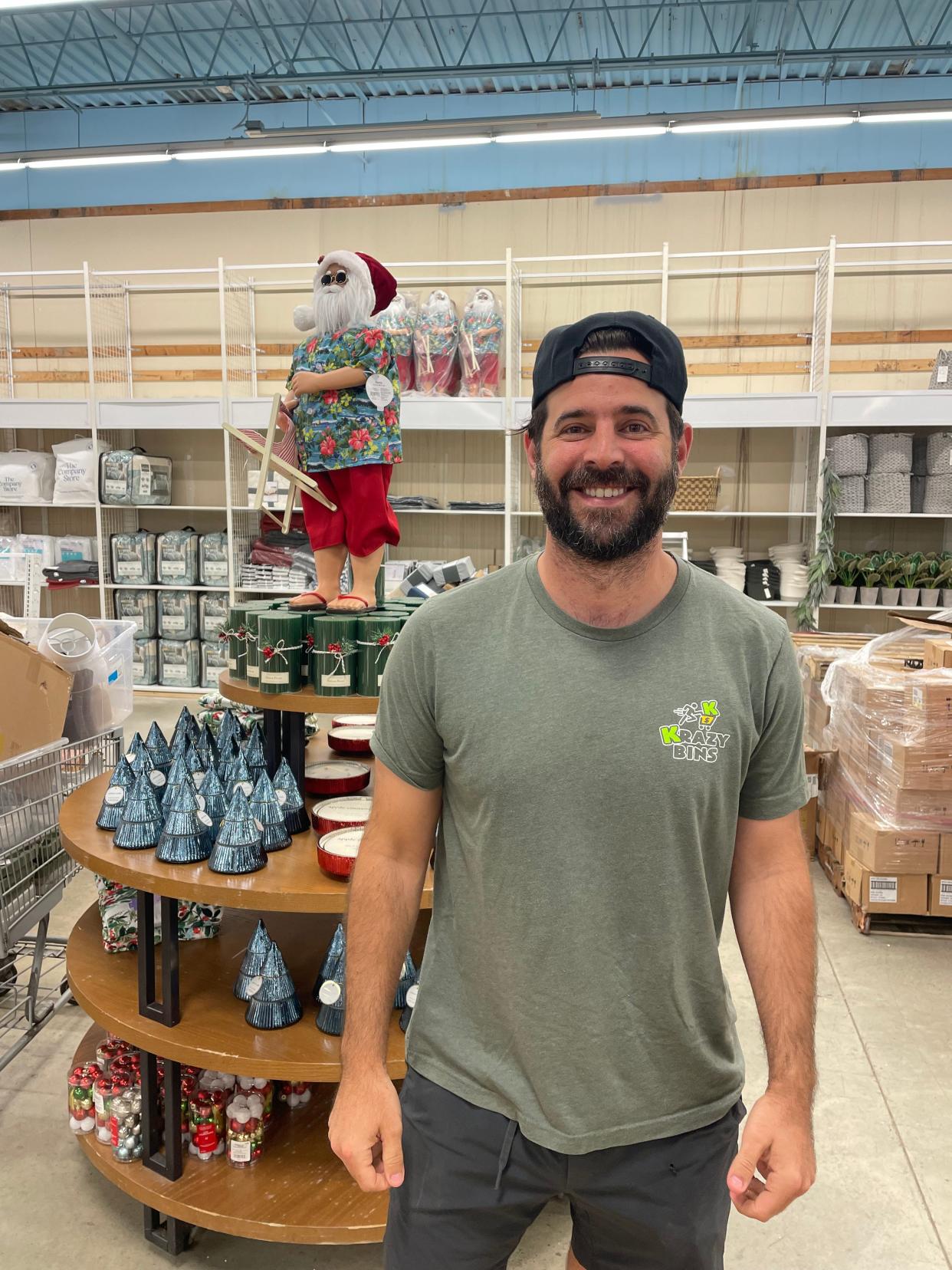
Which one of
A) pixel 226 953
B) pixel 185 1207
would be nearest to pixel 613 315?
pixel 226 953

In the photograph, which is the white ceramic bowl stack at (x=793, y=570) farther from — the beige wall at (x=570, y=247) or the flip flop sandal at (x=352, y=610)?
the flip flop sandal at (x=352, y=610)

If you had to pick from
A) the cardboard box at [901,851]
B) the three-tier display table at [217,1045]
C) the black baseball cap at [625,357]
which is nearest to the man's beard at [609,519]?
the black baseball cap at [625,357]

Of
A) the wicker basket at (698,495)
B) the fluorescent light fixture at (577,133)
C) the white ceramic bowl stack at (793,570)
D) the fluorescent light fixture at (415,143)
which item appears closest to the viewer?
the fluorescent light fixture at (577,133)

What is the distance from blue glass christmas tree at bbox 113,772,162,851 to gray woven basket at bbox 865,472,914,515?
17.5ft

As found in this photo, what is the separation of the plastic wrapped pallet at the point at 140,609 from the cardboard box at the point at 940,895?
223 inches

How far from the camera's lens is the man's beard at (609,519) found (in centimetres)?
107

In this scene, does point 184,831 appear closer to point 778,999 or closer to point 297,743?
point 297,743

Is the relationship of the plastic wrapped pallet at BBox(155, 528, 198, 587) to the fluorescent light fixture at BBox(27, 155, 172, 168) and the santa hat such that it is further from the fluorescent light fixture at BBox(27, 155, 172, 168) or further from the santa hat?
the santa hat

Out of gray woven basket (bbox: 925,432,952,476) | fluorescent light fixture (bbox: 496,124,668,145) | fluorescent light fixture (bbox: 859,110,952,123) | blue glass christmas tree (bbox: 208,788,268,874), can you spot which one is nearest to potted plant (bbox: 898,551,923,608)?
gray woven basket (bbox: 925,432,952,476)

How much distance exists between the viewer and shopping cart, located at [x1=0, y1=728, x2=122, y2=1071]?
2266 mm

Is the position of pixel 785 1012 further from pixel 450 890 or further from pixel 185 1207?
pixel 185 1207

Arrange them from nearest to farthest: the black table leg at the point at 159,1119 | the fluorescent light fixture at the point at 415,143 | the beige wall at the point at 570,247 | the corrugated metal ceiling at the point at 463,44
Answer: the black table leg at the point at 159,1119 → the fluorescent light fixture at the point at 415,143 → the corrugated metal ceiling at the point at 463,44 → the beige wall at the point at 570,247

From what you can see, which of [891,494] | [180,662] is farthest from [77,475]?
[891,494]

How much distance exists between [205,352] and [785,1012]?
7288 millimetres
